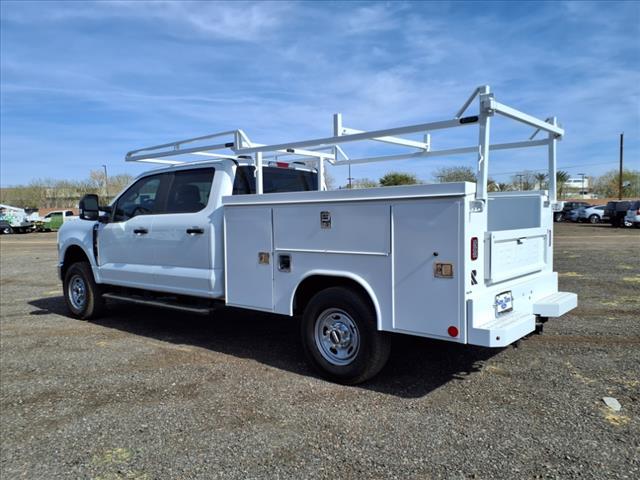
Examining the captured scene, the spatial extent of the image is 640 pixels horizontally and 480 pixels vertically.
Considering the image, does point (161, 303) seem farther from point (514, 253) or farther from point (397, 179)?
point (397, 179)

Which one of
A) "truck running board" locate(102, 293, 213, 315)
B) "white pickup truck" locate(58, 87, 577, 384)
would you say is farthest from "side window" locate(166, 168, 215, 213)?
"truck running board" locate(102, 293, 213, 315)

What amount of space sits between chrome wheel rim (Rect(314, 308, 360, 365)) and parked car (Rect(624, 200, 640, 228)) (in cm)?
3004

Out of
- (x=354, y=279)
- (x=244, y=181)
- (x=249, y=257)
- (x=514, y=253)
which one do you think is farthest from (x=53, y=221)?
(x=514, y=253)

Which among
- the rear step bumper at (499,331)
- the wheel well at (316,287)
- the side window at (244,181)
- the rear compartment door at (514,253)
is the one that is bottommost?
the rear step bumper at (499,331)

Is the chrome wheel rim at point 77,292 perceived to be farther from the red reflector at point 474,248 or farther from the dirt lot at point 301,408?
the red reflector at point 474,248

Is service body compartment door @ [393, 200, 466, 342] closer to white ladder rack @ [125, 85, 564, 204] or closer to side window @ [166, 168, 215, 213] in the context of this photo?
white ladder rack @ [125, 85, 564, 204]

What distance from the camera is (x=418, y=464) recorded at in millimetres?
3352

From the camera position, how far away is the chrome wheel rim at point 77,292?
7840 millimetres

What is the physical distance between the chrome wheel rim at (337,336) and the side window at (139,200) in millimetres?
2886

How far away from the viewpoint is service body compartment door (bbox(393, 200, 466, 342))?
3971 millimetres

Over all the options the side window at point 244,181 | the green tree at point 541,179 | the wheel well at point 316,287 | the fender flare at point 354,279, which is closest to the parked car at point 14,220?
the green tree at point 541,179

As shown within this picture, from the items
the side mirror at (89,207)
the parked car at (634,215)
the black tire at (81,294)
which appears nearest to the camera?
the side mirror at (89,207)

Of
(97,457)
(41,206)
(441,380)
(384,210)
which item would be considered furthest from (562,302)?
(41,206)

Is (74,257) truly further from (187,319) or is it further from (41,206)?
(41,206)
